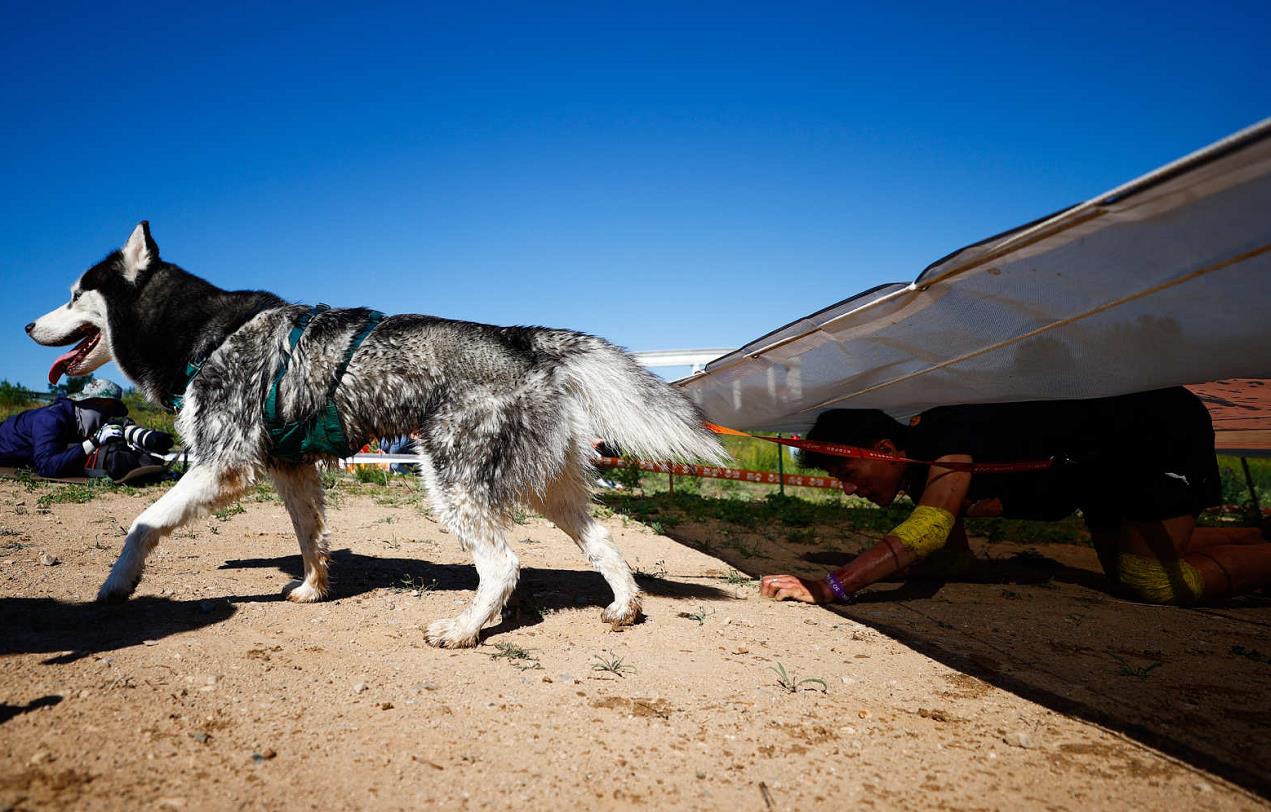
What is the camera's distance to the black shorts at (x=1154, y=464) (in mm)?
4957

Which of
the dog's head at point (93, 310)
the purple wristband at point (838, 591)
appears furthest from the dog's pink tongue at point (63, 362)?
the purple wristband at point (838, 591)

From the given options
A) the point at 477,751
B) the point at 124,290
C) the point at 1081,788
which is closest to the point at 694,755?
the point at 477,751

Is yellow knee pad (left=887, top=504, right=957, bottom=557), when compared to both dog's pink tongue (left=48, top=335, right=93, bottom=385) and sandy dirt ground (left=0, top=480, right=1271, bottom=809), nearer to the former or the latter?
sandy dirt ground (left=0, top=480, right=1271, bottom=809)

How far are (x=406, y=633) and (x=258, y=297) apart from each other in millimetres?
2652

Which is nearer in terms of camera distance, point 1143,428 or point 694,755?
point 694,755

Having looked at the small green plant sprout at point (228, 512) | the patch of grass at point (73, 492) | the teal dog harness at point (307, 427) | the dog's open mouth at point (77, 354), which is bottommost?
the small green plant sprout at point (228, 512)

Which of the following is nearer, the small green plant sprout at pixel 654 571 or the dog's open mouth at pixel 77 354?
the dog's open mouth at pixel 77 354

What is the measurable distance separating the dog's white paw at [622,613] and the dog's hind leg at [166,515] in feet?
8.29

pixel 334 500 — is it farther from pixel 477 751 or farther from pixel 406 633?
pixel 477 751

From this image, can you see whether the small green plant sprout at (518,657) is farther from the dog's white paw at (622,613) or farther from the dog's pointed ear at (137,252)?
the dog's pointed ear at (137,252)

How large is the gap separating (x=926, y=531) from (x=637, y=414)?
2.19 meters

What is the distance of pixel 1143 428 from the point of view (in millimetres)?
5074

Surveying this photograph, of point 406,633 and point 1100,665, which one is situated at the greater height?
point 406,633

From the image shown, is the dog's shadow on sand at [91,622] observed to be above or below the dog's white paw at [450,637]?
above
